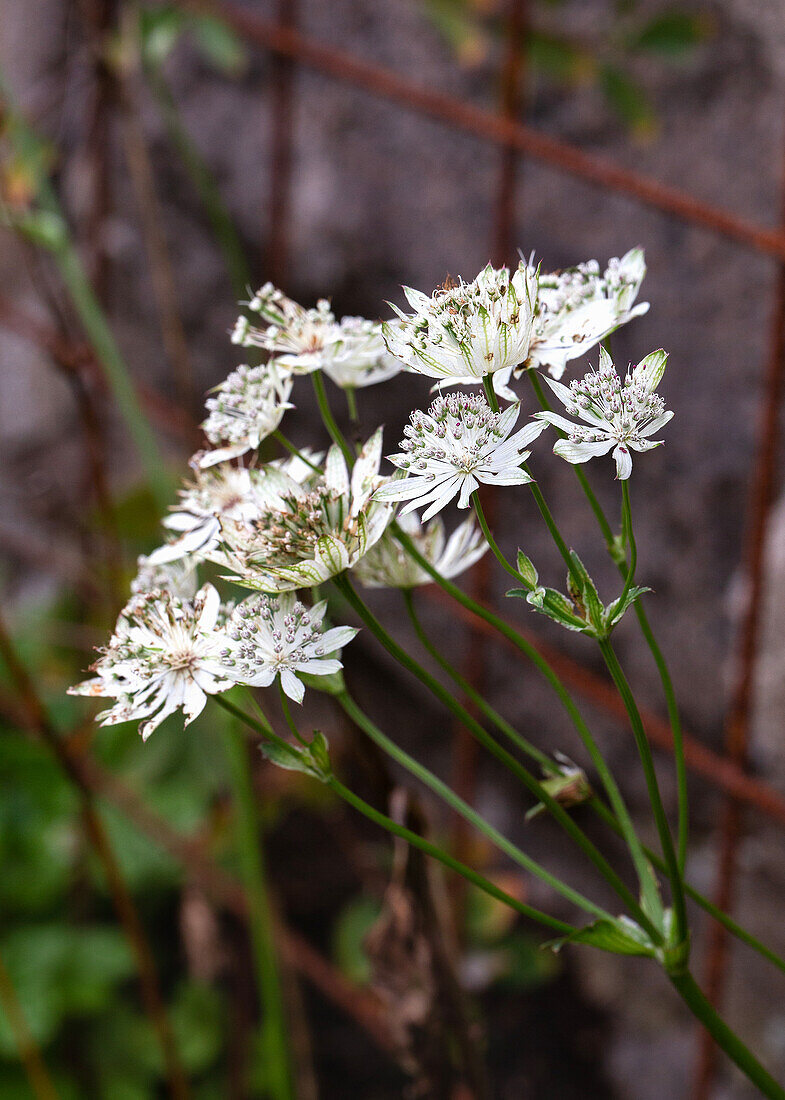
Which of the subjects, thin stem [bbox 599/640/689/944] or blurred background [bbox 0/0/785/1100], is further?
blurred background [bbox 0/0/785/1100]

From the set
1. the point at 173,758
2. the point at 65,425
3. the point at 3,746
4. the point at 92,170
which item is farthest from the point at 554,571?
the point at 65,425

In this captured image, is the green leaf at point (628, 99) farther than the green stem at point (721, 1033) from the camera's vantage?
Yes

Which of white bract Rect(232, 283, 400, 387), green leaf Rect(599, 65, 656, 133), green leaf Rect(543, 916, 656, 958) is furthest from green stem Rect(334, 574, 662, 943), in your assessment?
green leaf Rect(599, 65, 656, 133)

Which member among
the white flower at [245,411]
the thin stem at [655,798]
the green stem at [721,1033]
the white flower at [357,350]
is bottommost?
the green stem at [721,1033]

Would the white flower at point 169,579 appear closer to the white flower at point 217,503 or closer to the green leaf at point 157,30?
the white flower at point 217,503

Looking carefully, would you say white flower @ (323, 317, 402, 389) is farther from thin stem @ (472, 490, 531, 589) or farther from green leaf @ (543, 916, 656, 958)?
green leaf @ (543, 916, 656, 958)

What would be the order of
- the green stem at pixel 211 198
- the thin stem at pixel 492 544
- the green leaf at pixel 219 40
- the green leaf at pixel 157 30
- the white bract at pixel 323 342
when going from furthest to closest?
the green stem at pixel 211 198
the green leaf at pixel 219 40
the green leaf at pixel 157 30
the white bract at pixel 323 342
the thin stem at pixel 492 544

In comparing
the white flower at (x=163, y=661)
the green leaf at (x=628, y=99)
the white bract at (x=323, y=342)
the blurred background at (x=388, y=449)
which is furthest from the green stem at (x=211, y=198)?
the white flower at (x=163, y=661)

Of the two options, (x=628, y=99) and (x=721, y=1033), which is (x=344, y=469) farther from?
(x=628, y=99)
